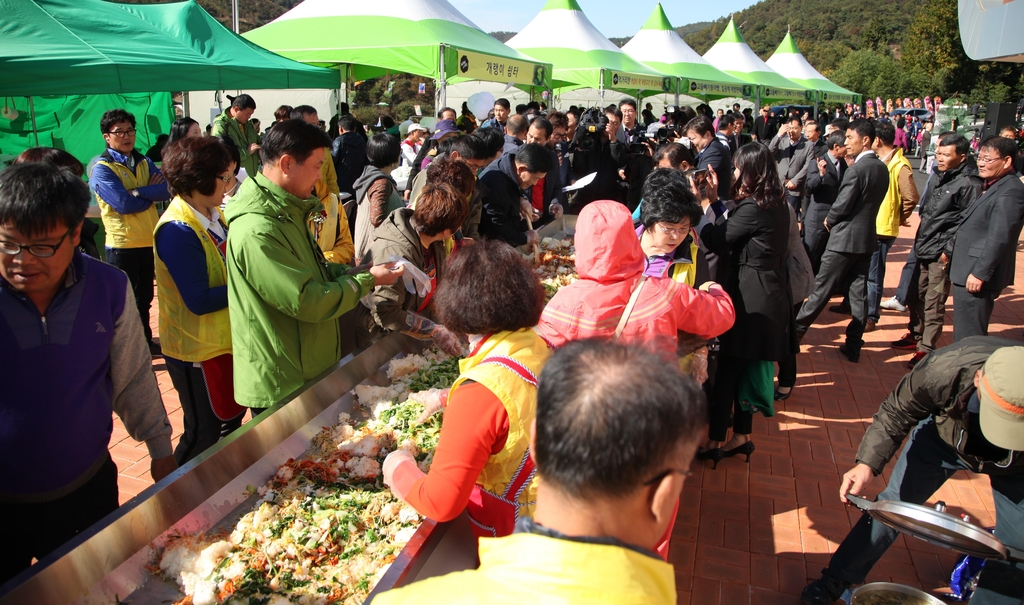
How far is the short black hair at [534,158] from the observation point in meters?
4.48

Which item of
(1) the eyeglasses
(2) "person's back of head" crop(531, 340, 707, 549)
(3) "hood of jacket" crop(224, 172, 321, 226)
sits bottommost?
(2) "person's back of head" crop(531, 340, 707, 549)

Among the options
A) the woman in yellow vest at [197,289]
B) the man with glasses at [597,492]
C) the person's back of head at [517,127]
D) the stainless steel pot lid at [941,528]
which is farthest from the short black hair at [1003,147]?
the woman in yellow vest at [197,289]

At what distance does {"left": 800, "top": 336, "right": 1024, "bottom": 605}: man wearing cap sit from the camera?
6.56 feet

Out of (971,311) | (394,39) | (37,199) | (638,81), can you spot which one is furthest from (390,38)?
(638,81)

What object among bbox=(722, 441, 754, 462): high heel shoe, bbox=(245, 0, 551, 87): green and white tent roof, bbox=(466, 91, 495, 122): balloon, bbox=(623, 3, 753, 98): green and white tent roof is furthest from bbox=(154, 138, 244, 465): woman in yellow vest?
bbox=(623, 3, 753, 98): green and white tent roof

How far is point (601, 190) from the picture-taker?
7.41 meters

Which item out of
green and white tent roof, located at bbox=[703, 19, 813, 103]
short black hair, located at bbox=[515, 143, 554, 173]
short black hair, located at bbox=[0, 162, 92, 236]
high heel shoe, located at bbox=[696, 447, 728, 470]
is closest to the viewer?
short black hair, located at bbox=[0, 162, 92, 236]

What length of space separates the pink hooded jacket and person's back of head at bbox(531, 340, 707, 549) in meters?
1.29

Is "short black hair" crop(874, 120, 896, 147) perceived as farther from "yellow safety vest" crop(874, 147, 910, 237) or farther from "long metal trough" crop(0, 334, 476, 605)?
"long metal trough" crop(0, 334, 476, 605)

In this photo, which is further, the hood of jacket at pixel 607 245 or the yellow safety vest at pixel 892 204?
the yellow safety vest at pixel 892 204

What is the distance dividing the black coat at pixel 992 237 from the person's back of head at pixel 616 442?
4.70m

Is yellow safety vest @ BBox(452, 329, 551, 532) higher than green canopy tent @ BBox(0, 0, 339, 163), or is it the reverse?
green canopy tent @ BBox(0, 0, 339, 163)

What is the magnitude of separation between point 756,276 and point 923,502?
4.75 ft

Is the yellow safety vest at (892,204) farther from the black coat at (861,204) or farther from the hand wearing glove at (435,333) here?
the hand wearing glove at (435,333)
